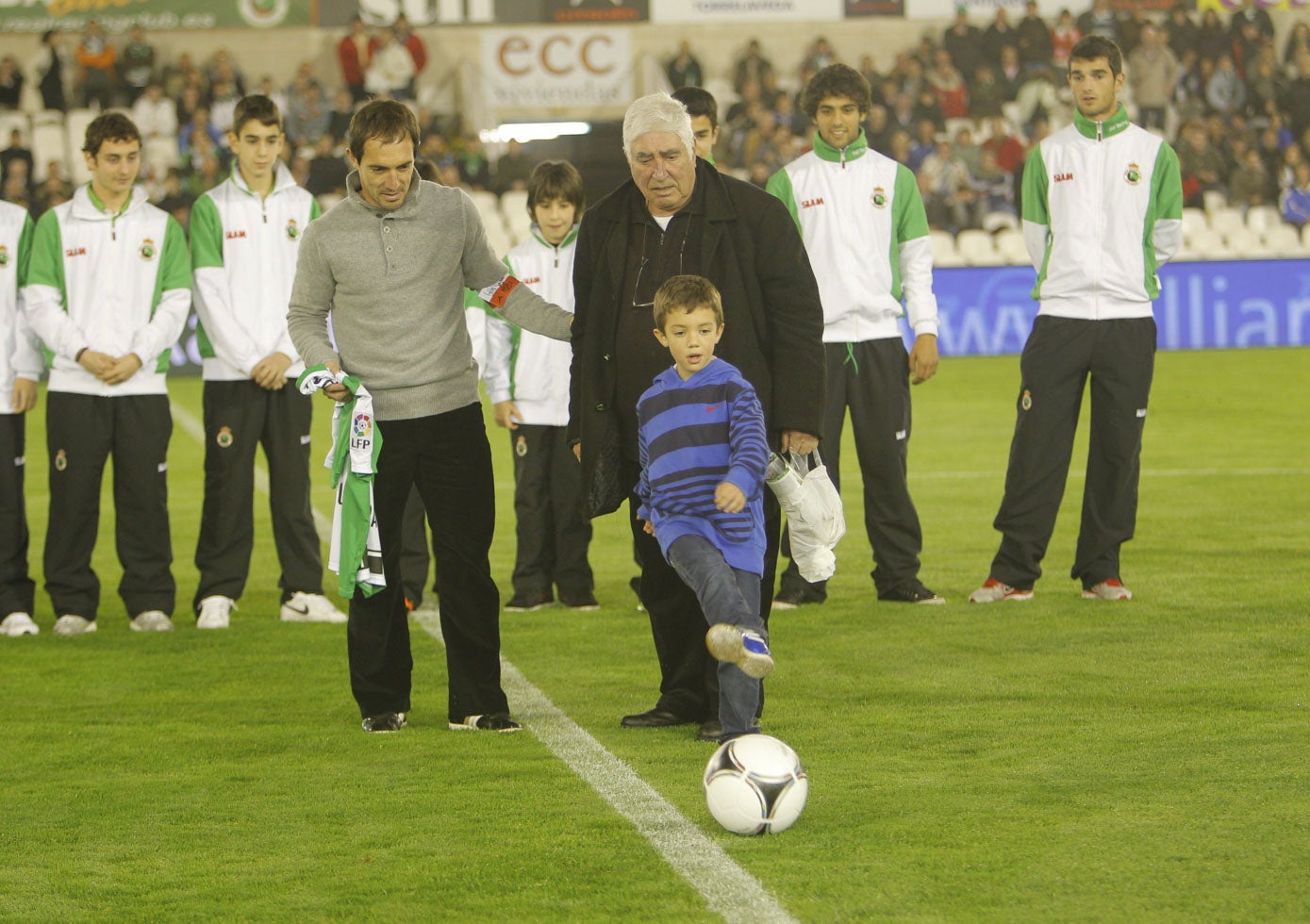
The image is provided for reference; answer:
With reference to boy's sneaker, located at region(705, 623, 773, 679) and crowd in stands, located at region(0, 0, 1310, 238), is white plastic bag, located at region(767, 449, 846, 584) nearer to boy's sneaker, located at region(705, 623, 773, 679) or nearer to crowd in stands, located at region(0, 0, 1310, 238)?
boy's sneaker, located at region(705, 623, 773, 679)

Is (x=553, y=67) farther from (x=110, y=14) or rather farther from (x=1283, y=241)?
(x=1283, y=241)

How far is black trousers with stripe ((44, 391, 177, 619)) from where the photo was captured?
805 centimetres

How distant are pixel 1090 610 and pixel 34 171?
19.4 meters

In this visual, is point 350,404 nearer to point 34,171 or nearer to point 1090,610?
point 1090,610

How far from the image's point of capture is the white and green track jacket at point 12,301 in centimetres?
809

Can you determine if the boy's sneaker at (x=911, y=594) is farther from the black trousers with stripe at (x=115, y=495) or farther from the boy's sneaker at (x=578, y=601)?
the black trousers with stripe at (x=115, y=495)

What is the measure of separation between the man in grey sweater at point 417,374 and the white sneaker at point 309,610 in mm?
2186

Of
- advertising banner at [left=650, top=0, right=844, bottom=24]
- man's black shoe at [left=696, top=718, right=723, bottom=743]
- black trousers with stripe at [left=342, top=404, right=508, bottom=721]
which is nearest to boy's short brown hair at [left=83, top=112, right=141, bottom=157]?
black trousers with stripe at [left=342, top=404, right=508, bottom=721]

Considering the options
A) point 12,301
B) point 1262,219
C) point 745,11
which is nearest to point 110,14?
point 745,11

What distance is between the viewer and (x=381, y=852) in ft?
15.0

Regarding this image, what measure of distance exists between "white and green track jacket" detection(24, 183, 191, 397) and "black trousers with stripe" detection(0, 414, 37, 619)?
0.33 m

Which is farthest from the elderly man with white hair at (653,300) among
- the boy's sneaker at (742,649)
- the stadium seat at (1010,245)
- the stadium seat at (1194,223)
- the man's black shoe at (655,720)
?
the stadium seat at (1194,223)

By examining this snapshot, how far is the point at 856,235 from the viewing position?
8.43m

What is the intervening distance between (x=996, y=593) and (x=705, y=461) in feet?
10.4
